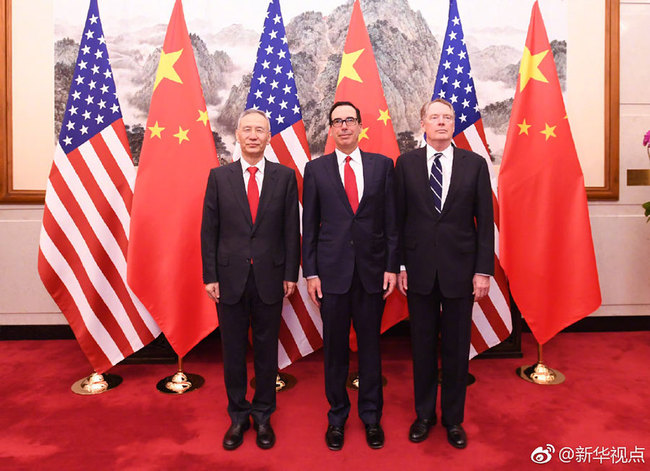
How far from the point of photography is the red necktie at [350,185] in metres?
2.39

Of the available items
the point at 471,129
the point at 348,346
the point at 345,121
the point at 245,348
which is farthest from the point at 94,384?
the point at 471,129

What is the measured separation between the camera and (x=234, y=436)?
243cm

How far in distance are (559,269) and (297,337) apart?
6.72ft

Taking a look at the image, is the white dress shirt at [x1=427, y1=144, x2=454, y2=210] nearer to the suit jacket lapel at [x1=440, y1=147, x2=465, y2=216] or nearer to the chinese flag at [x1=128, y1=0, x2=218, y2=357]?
the suit jacket lapel at [x1=440, y1=147, x2=465, y2=216]

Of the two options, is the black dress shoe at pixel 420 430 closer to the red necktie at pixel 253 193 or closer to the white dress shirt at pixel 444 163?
the white dress shirt at pixel 444 163

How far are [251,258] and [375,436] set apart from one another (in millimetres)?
1157

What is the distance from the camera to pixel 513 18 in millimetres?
4230

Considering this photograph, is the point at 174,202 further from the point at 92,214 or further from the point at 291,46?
the point at 291,46

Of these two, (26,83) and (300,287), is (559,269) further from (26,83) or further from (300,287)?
(26,83)

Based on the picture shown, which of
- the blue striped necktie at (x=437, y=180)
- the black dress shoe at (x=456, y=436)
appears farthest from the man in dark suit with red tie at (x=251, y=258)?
the black dress shoe at (x=456, y=436)

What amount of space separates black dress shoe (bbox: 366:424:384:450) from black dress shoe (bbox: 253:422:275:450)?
520mm

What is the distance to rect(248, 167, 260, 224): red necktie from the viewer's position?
2.44m

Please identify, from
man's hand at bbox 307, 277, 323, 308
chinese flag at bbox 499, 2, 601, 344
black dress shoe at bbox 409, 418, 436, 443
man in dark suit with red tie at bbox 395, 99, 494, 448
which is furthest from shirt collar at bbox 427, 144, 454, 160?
black dress shoe at bbox 409, 418, 436, 443

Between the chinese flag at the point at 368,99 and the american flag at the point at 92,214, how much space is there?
67.9 inches
